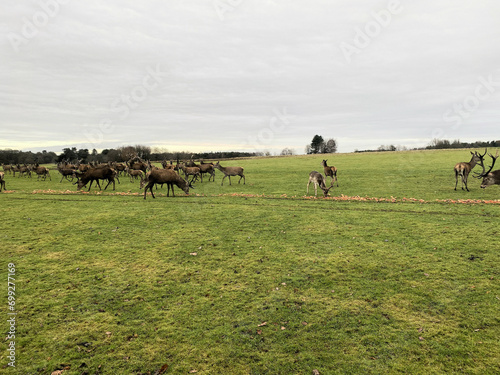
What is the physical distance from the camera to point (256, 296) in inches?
242

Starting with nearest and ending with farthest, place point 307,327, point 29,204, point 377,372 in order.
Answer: point 377,372, point 307,327, point 29,204

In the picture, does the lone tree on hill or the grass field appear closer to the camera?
the grass field

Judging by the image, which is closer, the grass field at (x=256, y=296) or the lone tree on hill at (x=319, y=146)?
the grass field at (x=256, y=296)

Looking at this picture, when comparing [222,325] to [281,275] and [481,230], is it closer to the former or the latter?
[281,275]

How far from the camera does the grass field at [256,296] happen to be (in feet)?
14.2

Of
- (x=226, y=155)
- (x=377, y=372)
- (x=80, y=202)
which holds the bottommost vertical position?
(x=377, y=372)

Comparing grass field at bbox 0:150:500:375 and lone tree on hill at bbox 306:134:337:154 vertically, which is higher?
lone tree on hill at bbox 306:134:337:154

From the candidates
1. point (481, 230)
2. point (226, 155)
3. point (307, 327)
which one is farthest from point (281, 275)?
point (226, 155)

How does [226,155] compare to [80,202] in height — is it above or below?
above

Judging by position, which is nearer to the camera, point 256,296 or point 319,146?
point 256,296

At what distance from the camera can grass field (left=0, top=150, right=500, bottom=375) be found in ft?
14.2

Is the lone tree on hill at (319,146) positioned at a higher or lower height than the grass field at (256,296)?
higher

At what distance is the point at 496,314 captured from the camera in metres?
5.20

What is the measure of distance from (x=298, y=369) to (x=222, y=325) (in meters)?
1.68
